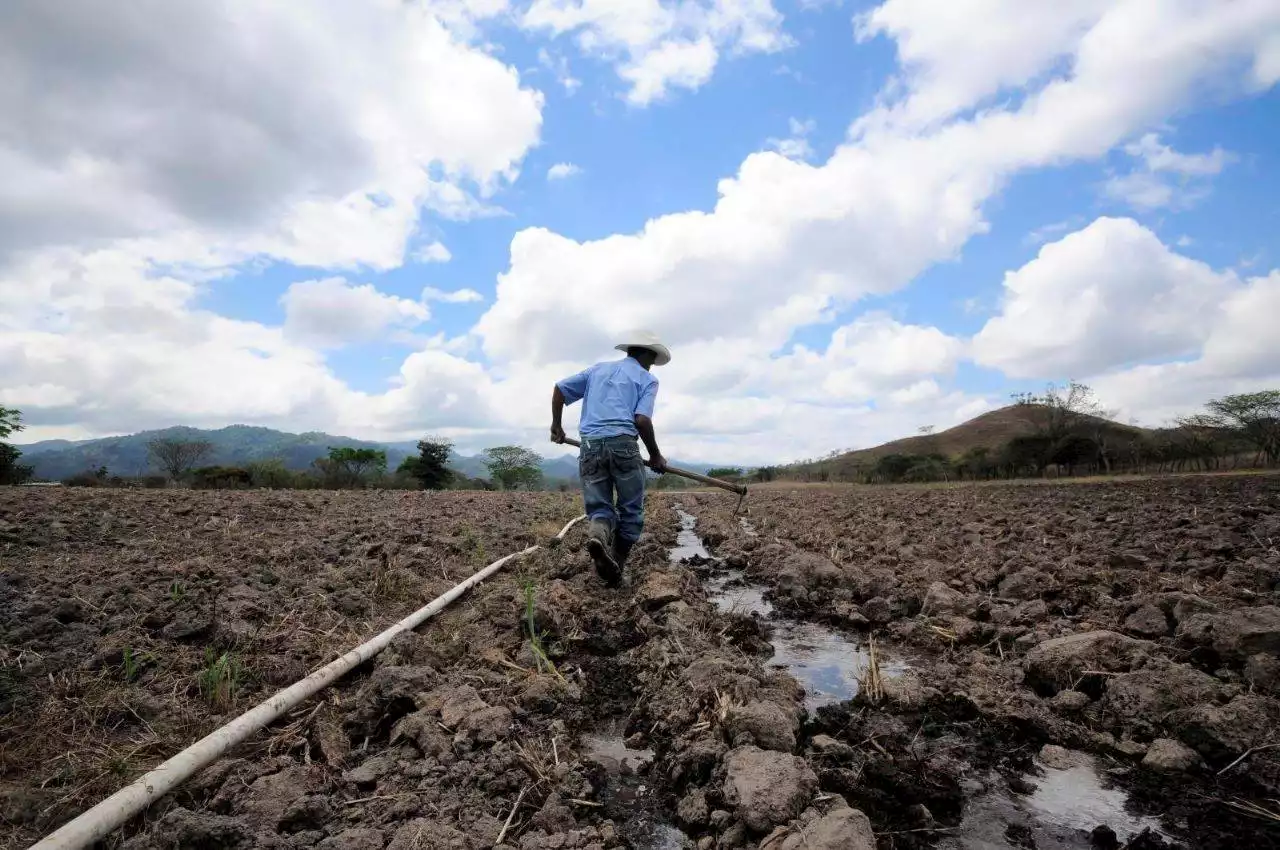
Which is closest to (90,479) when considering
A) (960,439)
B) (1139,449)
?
(1139,449)

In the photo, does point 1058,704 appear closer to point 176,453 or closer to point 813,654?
point 813,654

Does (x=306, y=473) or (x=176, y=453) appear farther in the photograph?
(x=176, y=453)

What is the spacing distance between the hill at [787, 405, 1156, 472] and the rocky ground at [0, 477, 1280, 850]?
179 ft

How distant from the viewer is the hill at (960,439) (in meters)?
57.6

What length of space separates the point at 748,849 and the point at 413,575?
4190mm

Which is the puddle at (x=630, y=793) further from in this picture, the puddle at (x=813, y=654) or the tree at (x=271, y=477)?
the tree at (x=271, y=477)

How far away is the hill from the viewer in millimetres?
57594

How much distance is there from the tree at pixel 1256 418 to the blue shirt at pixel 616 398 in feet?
141

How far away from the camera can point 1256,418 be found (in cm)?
3697

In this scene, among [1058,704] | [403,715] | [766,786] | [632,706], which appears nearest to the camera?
[766,786]

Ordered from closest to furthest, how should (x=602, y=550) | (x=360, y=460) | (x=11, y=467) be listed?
(x=602, y=550) < (x=11, y=467) < (x=360, y=460)

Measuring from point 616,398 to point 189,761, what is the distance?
3.84 metres

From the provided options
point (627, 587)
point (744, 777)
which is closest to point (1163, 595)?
point (744, 777)

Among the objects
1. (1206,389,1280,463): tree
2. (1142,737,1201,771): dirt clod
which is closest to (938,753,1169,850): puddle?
(1142,737,1201,771): dirt clod
